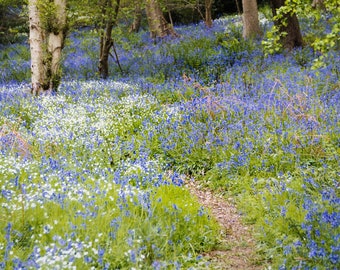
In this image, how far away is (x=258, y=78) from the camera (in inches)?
399

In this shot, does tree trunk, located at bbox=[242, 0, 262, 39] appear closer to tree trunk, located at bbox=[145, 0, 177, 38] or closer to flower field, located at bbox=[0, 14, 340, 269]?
flower field, located at bbox=[0, 14, 340, 269]

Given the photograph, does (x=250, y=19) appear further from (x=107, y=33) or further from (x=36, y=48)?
(x=36, y=48)

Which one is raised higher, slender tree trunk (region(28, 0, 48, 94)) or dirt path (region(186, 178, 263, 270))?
slender tree trunk (region(28, 0, 48, 94))

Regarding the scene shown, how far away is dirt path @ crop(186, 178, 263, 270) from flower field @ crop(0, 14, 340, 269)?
12cm

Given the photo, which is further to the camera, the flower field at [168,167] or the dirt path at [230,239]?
the dirt path at [230,239]

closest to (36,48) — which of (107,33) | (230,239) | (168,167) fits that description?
(107,33)

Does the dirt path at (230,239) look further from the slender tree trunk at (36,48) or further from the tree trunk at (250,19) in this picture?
the tree trunk at (250,19)

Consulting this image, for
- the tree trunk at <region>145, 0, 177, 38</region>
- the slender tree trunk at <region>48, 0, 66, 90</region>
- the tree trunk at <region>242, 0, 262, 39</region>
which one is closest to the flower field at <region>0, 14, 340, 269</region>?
the slender tree trunk at <region>48, 0, 66, 90</region>

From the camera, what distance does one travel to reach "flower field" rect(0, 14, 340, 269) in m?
3.92

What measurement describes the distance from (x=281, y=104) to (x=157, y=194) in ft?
12.3

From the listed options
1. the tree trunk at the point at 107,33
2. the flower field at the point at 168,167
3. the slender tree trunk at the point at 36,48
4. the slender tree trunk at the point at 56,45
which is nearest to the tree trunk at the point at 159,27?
the tree trunk at the point at 107,33

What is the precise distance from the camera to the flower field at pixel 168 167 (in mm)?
3916

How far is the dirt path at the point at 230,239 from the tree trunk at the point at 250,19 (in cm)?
949

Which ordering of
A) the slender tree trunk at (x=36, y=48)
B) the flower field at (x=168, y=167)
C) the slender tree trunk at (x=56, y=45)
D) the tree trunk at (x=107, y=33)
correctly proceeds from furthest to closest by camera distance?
the tree trunk at (x=107, y=33) < the slender tree trunk at (x=56, y=45) < the slender tree trunk at (x=36, y=48) < the flower field at (x=168, y=167)
